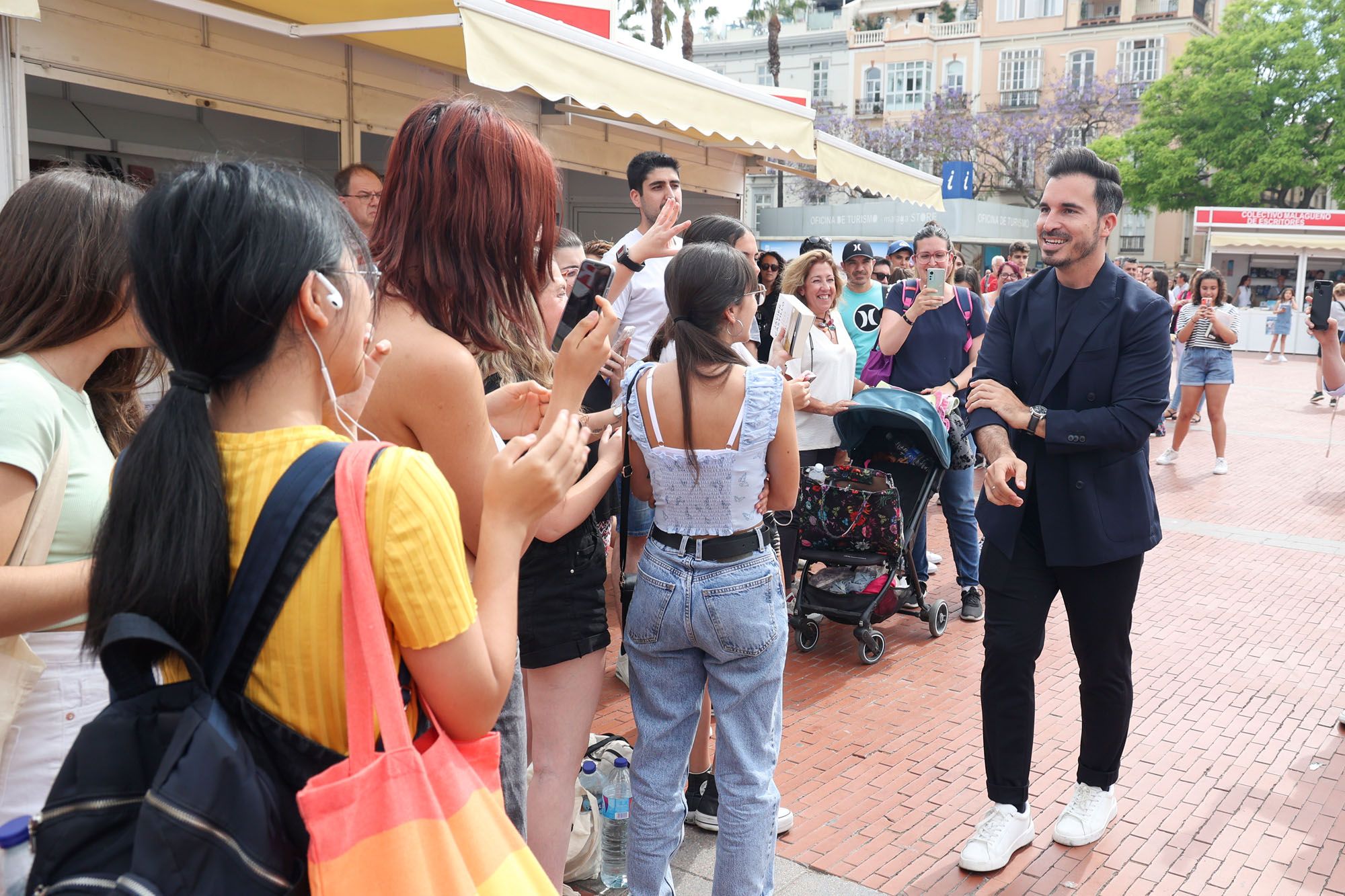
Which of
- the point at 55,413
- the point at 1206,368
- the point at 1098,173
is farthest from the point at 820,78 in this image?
the point at 55,413

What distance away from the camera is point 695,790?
3.71 metres

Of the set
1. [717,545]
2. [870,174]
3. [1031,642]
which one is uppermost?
[870,174]

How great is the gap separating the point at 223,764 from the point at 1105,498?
3.01m

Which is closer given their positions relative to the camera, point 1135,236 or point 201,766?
point 201,766

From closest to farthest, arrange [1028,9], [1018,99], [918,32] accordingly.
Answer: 1. [1018,99]
2. [1028,9]
3. [918,32]

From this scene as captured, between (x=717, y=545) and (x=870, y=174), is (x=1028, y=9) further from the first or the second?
(x=717, y=545)

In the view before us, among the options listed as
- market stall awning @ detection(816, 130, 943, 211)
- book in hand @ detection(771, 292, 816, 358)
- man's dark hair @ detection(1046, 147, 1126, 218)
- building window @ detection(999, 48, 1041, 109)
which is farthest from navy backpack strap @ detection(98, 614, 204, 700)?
building window @ detection(999, 48, 1041, 109)

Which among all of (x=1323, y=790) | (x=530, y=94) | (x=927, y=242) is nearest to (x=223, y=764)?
(x=1323, y=790)

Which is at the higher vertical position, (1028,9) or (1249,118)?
(1028,9)

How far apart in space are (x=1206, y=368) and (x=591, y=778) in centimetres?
989

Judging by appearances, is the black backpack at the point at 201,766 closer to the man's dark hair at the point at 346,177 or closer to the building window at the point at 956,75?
the man's dark hair at the point at 346,177

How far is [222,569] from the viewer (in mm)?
1187

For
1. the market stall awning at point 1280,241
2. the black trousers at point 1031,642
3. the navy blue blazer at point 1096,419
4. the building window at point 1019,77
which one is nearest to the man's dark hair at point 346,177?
the navy blue blazer at point 1096,419

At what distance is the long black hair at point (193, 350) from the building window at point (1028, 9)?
61009 millimetres
